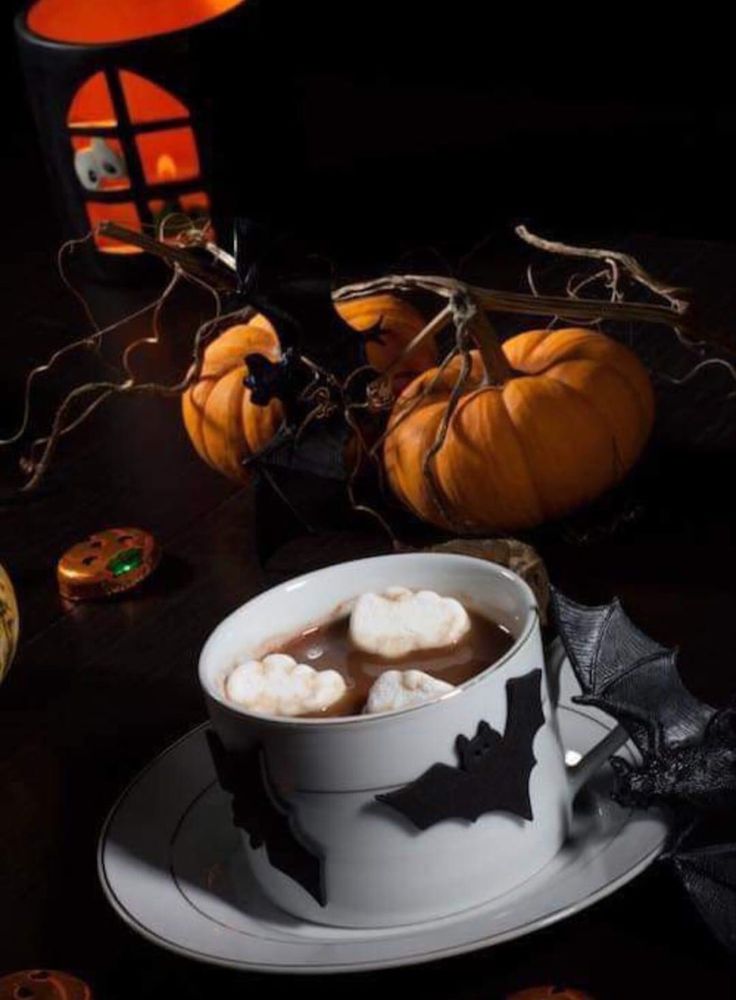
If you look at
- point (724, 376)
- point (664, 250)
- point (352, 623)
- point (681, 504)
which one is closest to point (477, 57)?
point (664, 250)

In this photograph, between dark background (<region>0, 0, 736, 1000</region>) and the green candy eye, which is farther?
the green candy eye

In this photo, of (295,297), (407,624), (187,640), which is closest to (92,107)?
(295,297)

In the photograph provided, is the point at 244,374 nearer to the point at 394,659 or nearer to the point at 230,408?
the point at 230,408

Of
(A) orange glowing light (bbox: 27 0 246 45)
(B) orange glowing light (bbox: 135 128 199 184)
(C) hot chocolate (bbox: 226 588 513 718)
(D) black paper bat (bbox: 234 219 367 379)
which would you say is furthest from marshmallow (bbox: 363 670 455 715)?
(A) orange glowing light (bbox: 27 0 246 45)

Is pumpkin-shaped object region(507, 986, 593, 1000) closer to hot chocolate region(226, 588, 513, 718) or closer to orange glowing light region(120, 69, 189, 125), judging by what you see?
hot chocolate region(226, 588, 513, 718)

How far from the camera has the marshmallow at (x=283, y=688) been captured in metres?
0.73

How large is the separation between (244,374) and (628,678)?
52 centimetres

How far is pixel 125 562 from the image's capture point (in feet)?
3.66

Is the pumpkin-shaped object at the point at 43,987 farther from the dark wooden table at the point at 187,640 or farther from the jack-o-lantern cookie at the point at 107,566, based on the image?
the jack-o-lantern cookie at the point at 107,566

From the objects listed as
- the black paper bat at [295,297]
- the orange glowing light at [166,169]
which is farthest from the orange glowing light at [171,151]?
the black paper bat at [295,297]

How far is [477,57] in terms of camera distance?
8.38 ft

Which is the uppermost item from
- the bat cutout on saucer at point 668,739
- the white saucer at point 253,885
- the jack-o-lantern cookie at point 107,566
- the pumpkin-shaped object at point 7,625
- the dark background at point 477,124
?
the bat cutout on saucer at point 668,739

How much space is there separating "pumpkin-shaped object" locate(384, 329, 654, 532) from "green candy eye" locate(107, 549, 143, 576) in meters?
0.17

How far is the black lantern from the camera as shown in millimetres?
1646
